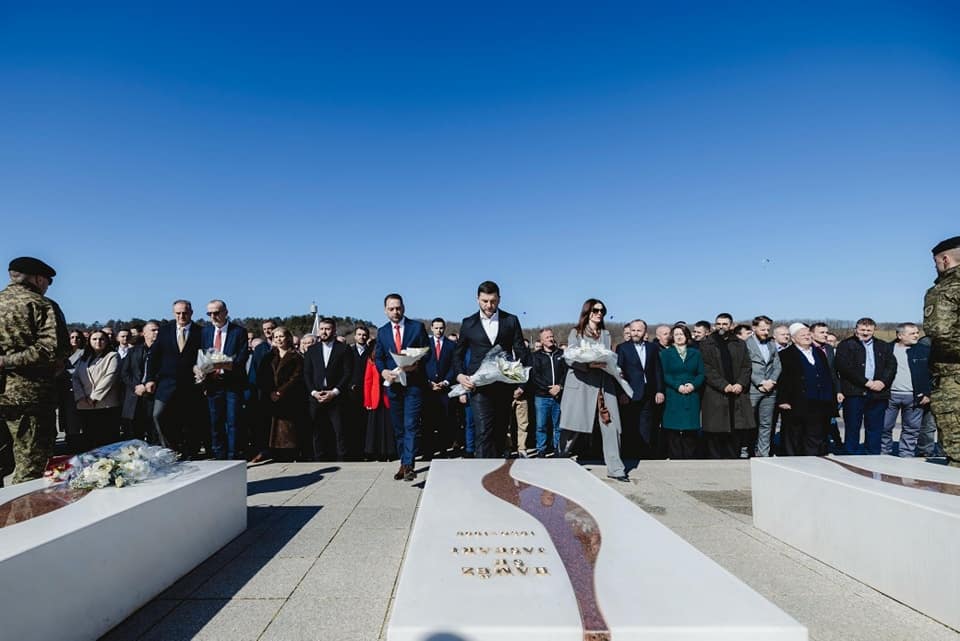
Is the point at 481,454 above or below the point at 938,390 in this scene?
below

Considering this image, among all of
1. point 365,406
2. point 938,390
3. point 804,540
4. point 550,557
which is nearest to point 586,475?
point 804,540

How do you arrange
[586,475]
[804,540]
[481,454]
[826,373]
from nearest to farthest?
[804,540] → [586,475] → [481,454] → [826,373]

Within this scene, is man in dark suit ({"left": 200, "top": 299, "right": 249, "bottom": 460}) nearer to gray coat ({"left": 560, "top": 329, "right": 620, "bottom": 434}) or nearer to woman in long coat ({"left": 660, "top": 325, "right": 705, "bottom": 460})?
gray coat ({"left": 560, "top": 329, "right": 620, "bottom": 434})

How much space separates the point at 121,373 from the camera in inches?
320

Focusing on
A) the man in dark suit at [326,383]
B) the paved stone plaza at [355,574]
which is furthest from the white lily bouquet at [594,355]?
the man in dark suit at [326,383]

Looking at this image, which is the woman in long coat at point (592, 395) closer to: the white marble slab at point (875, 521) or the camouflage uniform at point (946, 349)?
the white marble slab at point (875, 521)

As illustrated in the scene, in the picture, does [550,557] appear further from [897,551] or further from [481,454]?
[481,454]

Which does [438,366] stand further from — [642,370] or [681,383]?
[681,383]

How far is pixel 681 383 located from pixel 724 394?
0.62m

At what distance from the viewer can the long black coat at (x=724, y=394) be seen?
25.0ft

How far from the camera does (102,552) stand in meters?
2.81

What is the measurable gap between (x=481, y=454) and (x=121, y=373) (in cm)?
602

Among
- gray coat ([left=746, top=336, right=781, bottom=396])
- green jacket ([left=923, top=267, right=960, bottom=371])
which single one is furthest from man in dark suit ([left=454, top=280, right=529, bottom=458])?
gray coat ([left=746, top=336, right=781, bottom=396])

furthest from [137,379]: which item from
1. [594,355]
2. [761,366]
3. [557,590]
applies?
[761,366]
